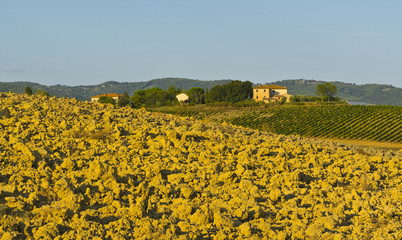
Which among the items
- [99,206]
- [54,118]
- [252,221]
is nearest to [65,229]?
[99,206]

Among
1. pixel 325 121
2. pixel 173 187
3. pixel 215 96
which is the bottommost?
pixel 325 121

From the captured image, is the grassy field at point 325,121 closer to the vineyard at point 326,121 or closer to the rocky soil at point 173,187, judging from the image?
the vineyard at point 326,121

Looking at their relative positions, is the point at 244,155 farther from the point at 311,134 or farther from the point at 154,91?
the point at 154,91

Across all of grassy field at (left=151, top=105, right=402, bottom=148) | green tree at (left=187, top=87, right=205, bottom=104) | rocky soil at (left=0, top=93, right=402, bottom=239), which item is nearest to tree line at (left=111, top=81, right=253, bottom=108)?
green tree at (left=187, top=87, right=205, bottom=104)

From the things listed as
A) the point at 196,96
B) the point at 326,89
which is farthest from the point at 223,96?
the point at 326,89

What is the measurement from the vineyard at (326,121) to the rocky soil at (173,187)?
173 feet

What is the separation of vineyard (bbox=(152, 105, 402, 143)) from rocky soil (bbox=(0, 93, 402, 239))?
52.8 m

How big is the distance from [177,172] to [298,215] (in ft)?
9.98

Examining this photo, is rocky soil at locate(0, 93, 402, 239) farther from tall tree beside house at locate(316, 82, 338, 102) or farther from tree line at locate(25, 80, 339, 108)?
tall tree beside house at locate(316, 82, 338, 102)

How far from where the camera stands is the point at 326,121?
70.5 metres

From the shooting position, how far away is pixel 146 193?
7.98m

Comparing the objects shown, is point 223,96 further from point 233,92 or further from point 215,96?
point 233,92

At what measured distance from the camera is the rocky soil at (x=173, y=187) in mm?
6746

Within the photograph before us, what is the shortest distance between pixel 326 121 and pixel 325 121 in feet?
0.61
